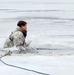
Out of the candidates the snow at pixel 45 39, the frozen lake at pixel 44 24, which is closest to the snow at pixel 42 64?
the snow at pixel 45 39

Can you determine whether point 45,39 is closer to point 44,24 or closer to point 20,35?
point 20,35

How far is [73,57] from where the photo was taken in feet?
32.3

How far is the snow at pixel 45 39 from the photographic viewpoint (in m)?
8.75

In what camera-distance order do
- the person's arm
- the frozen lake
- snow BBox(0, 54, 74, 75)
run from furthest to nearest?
the frozen lake < the person's arm < snow BBox(0, 54, 74, 75)

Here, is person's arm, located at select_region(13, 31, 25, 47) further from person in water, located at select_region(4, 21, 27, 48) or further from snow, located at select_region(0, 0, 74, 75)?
snow, located at select_region(0, 0, 74, 75)

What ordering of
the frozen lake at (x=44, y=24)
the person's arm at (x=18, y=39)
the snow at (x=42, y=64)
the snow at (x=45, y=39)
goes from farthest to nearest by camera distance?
the frozen lake at (x=44, y=24) → the person's arm at (x=18, y=39) → the snow at (x=45, y=39) → the snow at (x=42, y=64)

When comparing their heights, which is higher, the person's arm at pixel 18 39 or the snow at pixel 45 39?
the person's arm at pixel 18 39

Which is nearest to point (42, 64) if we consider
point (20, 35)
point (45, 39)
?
point (20, 35)

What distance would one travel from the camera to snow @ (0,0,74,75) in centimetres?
875

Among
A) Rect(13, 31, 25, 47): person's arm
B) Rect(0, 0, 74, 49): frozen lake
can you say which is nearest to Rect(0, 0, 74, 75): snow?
Rect(0, 0, 74, 49): frozen lake

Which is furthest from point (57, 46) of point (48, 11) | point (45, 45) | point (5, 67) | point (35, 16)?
point (48, 11)

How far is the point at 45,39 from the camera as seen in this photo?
42.9 ft

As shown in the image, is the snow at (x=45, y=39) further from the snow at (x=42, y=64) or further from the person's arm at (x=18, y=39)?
the person's arm at (x=18, y=39)

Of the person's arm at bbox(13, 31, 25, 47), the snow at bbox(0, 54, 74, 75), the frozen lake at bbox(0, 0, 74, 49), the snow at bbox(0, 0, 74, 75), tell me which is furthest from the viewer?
the frozen lake at bbox(0, 0, 74, 49)
